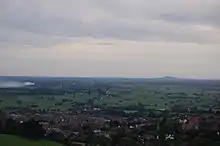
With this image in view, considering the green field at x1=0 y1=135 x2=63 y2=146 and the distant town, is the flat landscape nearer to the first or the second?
the distant town

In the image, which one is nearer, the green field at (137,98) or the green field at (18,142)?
the green field at (18,142)

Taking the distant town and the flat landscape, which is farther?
the flat landscape

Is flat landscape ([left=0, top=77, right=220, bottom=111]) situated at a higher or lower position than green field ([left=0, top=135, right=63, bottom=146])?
higher

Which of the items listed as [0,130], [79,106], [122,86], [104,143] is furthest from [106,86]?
[0,130]

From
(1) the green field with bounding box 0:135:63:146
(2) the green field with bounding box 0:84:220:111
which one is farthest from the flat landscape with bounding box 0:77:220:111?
(1) the green field with bounding box 0:135:63:146

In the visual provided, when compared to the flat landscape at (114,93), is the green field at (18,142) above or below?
below

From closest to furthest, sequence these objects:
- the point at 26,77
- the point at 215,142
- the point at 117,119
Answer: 1. the point at 215,142
2. the point at 117,119
3. the point at 26,77

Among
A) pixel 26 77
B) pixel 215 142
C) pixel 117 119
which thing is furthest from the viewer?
pixel 26 77

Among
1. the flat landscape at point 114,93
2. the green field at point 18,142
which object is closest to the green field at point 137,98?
the flat landscape at point 114,93

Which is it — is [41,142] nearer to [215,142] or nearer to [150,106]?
[150,106]

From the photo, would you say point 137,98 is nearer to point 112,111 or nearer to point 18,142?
point 112,111

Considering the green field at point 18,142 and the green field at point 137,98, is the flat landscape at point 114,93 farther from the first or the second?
the green field at point 18,142
